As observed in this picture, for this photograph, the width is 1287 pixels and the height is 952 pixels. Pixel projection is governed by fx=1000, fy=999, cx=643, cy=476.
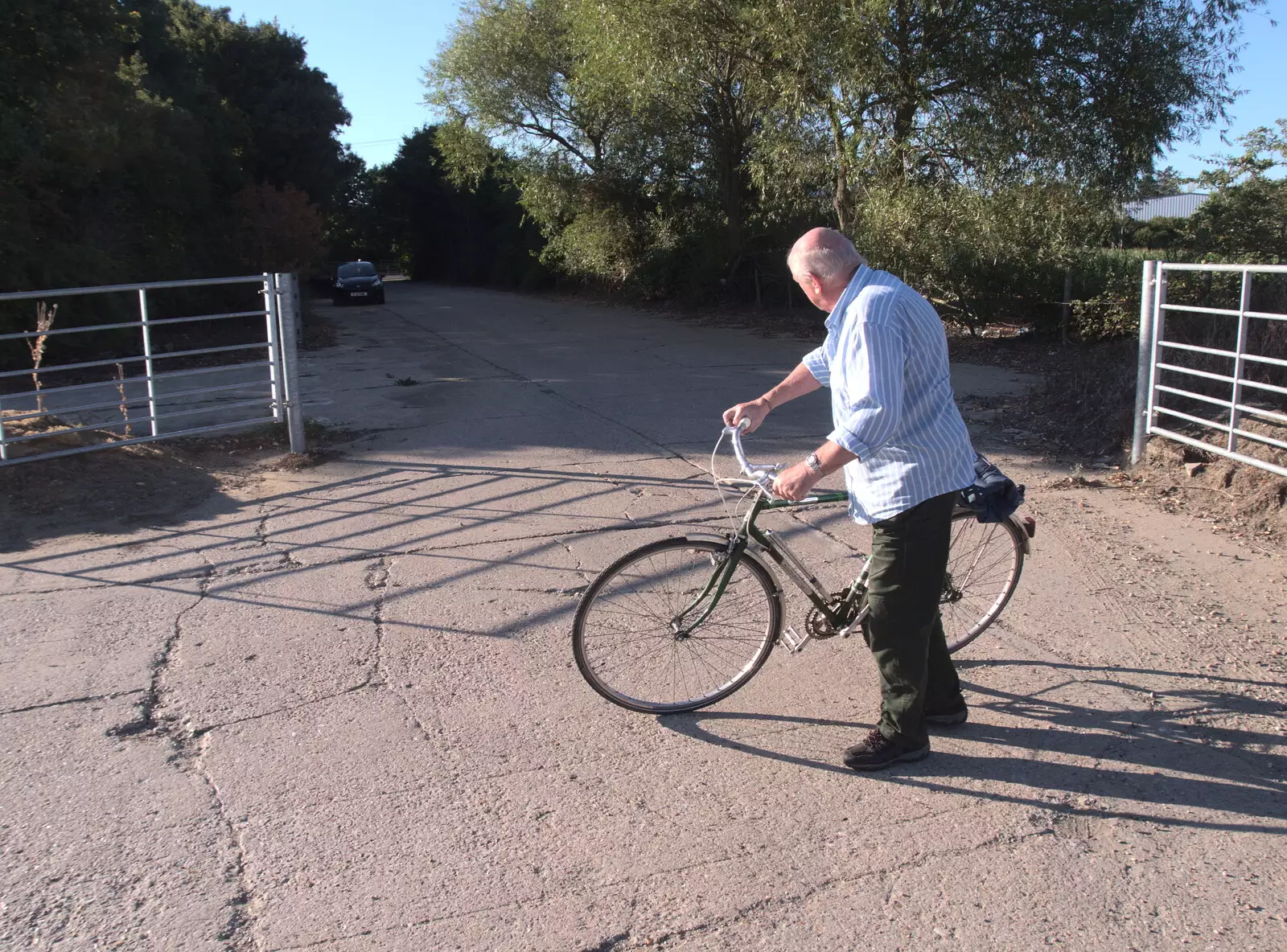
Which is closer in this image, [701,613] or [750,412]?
[750,412]

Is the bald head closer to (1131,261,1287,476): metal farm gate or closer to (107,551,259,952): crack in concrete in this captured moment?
(107,551,259,952): crack in concrete

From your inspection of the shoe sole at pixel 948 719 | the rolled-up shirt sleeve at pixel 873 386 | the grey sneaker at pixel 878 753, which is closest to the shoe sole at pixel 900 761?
the grey sneaker at pixel 878 753

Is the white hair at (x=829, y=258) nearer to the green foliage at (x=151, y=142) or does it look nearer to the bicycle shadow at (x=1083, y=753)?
the bicycle shadow at (x=1083, y=753)

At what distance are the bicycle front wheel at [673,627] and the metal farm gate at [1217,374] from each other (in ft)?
12.8

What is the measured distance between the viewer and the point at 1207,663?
4480 mm

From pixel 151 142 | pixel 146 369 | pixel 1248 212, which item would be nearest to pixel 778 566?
pixel 146 369

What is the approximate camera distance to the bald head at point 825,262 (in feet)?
11.4

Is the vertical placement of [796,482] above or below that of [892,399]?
below

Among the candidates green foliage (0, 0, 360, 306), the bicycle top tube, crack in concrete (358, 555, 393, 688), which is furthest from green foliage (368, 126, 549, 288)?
the bicycle top tube

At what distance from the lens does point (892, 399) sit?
3.29m

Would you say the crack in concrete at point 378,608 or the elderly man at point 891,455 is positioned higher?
the elderly man at point 891,455

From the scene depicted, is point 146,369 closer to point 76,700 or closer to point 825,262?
point 76,700

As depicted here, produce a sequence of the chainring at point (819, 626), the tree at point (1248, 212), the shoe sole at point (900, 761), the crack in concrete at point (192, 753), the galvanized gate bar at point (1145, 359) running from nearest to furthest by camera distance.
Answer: the crack in concrete at point (192, 753) → the shoe sole at point (900, 761) → the chainring at point (819, 626) → the galvanized gate bar at point (1145, 359) → the tree at point (1248, 212)

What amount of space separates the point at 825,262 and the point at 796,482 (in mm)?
775
